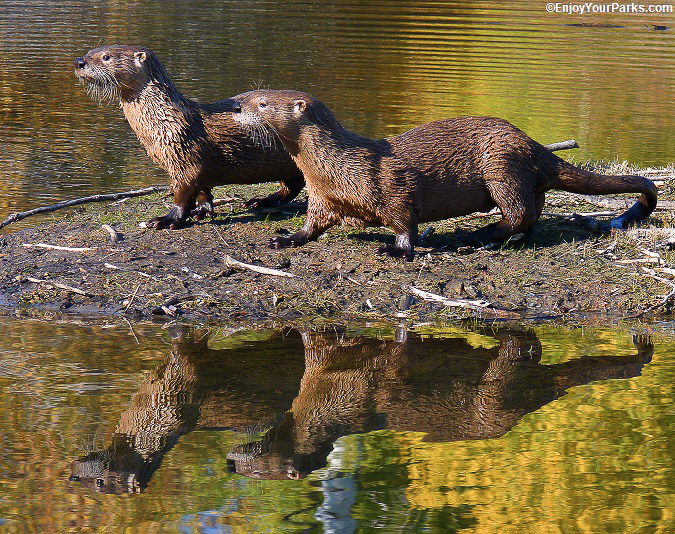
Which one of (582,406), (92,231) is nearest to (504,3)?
(92,231)

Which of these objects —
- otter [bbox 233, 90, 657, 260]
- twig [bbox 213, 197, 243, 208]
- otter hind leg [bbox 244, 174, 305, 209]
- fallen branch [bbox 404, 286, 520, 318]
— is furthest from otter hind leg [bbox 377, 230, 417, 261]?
twig [bbox 213, 197, 243, 208]

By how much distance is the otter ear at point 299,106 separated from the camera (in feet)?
21.7

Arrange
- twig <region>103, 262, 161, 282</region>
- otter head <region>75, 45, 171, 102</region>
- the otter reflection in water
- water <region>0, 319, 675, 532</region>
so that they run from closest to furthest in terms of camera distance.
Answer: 1. water <region>0, 319, 675, 532</region>
2. the otter reflection in water
3. twig <region>103, 262, 161, 282</region>
4. otter head <region>75, 45, 171, 102</region>

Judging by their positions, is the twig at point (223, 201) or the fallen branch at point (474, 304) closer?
the fallen branch at point (474, 304)

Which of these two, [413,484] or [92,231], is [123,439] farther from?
[92,231]

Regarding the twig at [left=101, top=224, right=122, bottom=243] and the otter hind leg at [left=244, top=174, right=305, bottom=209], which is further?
the otter hind leg at [left=244, top=174, right=305, bottom=209]

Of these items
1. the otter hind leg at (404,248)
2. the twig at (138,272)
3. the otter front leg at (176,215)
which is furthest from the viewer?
the otter front leg at (176,215)

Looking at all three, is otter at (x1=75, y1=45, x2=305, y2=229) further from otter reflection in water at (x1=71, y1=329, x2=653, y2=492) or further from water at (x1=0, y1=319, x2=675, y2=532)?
otter reflection in water at (x1=71, y1=329, x2=653, y2=492)

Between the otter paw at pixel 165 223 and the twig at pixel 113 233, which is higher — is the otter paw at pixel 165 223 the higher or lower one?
the higher one

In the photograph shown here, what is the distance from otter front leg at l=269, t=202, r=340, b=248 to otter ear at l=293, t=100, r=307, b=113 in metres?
0.66

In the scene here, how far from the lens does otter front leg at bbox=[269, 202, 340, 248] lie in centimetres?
694

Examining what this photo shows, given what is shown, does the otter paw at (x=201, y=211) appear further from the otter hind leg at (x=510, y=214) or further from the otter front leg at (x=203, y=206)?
the otter hind leg at (x=510, y=214)

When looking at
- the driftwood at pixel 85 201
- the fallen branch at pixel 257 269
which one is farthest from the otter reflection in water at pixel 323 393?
the driftwood at pixel 85 201

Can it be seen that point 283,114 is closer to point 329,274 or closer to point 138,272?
point 329,274
